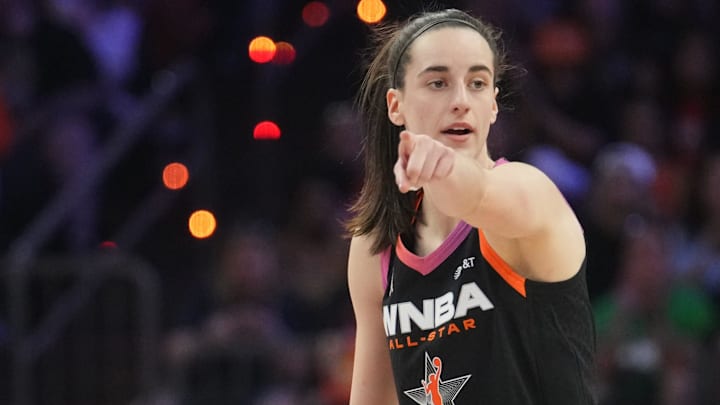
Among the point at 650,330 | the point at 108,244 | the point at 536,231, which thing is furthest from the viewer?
the point at 108,244

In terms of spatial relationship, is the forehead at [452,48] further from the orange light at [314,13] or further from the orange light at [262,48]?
the orange light at [314,13]

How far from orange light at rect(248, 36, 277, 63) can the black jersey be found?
441 centimetres

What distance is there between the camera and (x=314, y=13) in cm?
754

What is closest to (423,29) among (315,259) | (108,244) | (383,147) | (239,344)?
(383,147)

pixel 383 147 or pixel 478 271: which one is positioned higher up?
pixel 383 147

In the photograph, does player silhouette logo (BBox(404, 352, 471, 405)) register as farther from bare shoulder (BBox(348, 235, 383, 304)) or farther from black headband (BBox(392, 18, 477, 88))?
black headband (BBox(392, 18, 477, 88))

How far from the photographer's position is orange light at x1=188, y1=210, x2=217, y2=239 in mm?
7383

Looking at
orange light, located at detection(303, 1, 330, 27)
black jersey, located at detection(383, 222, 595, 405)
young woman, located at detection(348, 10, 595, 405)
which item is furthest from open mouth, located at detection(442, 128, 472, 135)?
orange light, located at detection(303, 1, 330, 27)

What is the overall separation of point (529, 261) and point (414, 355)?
0.42 meters

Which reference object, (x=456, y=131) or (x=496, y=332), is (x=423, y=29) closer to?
(x=456, y=131)

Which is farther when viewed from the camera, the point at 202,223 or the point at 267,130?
the point at 267,130

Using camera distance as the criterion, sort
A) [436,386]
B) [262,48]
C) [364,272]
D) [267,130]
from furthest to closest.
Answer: [267,130] < [262,48] < [364,272] < [436,386]

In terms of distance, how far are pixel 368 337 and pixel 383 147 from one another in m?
0.52

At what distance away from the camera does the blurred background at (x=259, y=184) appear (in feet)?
20.9
